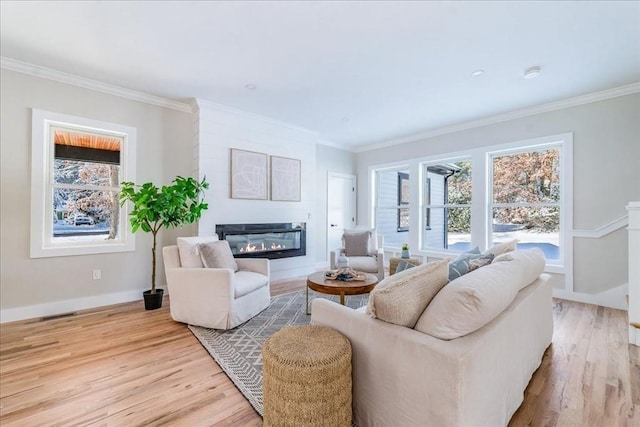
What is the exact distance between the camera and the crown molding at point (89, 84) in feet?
9.45

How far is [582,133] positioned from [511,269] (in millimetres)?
3367

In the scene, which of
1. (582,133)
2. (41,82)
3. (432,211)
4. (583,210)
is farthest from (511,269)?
(41,82)

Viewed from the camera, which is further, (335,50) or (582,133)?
(582,133)

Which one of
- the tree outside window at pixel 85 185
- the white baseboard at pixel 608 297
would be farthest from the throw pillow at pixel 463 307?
the tree outside window at pixel 85 185

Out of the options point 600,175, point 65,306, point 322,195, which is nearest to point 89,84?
point 65,306

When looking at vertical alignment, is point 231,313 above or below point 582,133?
below

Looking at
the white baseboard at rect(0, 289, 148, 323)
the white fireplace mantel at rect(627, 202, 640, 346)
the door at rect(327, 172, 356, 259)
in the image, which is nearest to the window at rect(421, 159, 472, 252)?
the door at rect(327, 172, 356, 259)

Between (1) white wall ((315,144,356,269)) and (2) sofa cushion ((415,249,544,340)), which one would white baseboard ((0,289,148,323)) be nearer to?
(1) white wall ((315,144,356,269))

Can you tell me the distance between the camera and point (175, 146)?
3.92 meters

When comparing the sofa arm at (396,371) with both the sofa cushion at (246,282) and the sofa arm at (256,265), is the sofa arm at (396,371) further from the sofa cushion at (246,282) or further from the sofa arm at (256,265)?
the sofa arm at (256,265)

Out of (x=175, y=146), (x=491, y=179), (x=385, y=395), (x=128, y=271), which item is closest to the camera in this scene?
(x=385, y=395)

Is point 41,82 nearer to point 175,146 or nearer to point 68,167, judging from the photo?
point 68,167

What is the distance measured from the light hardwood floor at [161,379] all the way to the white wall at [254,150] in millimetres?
1739

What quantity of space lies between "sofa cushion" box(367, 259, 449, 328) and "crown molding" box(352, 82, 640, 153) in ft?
12.9
